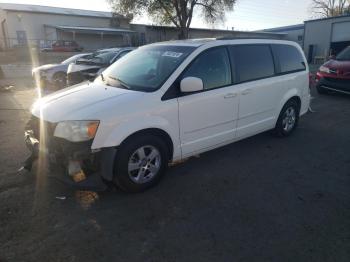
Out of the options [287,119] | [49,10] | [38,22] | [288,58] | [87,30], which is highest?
[49,10]

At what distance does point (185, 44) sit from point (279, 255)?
3.04m

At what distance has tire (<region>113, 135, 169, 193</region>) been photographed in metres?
3.67

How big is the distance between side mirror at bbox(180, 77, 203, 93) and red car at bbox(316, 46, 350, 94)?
7371mm

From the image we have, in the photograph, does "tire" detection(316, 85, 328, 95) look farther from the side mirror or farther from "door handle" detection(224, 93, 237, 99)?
the side mirror

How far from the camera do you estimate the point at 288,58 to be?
5.92 meters

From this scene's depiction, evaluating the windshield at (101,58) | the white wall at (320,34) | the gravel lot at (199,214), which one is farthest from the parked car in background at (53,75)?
the white wall at (320,34)

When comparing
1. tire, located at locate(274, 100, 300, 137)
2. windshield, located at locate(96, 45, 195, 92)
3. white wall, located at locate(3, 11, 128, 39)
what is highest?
white wall, located at locate(3, 11, 128, 39)

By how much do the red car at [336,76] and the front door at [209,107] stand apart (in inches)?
256

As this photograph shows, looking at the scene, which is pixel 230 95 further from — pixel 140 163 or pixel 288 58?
pixel 288 58

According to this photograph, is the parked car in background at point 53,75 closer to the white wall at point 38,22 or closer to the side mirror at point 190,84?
the side mirror at point 190,84

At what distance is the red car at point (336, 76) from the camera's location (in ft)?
31.7

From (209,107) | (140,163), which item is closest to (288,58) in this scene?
(209,107)

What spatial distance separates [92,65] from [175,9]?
26716mm

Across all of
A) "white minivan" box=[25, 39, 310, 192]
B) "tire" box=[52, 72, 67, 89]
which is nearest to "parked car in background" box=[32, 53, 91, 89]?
"tire" box=[52, 72, 67, 89]
